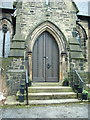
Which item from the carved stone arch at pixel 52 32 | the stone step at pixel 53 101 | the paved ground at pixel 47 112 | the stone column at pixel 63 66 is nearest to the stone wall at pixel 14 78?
the stone step at pixel 53 101

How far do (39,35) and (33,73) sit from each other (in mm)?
2182

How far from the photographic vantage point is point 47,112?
5191 mm

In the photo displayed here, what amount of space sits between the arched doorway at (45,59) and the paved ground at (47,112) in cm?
295

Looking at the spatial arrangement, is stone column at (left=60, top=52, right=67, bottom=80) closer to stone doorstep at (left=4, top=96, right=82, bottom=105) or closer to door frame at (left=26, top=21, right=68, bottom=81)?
door frame at (left=26, top=21, right=68, bottom=81)

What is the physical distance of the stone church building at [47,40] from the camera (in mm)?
8312

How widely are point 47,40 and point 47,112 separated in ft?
15.8

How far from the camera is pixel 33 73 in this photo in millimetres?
8641

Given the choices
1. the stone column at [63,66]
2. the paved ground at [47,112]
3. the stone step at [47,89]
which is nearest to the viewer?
the paved ground at [47,112]

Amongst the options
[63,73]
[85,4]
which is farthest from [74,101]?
[85,4]

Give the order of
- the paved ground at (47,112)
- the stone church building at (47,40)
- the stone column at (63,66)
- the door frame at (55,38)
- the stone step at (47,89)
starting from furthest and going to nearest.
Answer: the stone column at (63,66)
the door frame at (55,38)
the stone church building at (47,40)
the stone step at (47,89)
the paved ground at (47,112)

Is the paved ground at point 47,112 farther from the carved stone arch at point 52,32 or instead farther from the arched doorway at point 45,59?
the carved stone arch at point 52,32

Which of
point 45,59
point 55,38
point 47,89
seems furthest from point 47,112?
point 55,38

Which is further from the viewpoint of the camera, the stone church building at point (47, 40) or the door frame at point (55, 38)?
the door frame at point (55, 38)

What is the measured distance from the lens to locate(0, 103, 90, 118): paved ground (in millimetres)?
4844
